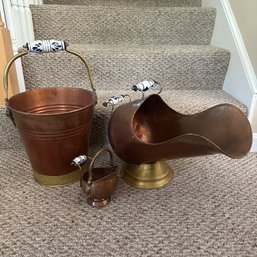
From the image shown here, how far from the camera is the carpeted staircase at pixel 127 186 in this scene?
622 millimetres

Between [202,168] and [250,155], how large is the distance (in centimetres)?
24

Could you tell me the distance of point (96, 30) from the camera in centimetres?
121

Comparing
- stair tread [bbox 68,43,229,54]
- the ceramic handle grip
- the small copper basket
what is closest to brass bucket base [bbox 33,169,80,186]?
the small copper basket

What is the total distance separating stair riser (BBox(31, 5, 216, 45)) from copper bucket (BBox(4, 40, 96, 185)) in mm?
432

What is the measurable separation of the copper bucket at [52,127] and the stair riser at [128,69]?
21cm

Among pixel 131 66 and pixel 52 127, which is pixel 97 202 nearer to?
pixel 52 127

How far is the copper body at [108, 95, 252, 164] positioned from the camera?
667 millimetres

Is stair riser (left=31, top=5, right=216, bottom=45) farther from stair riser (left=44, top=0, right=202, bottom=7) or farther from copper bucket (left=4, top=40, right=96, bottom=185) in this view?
copper bucket (left=4, top=40, right=96, bottom=185)

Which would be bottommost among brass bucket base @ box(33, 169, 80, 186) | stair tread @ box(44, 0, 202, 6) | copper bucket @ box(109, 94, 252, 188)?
brass bucket base @ box(33, 169, 80, 186)

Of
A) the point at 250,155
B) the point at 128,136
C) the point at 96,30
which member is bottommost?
the point at 250,155

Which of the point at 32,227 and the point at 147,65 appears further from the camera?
the point at 147,65

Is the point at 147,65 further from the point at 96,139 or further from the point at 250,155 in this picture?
the point at 250,155

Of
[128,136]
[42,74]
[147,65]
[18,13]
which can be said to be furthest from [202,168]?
[18,13]

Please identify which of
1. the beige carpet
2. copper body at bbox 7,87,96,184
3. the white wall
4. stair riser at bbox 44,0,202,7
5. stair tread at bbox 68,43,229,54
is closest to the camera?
the beige carpet
